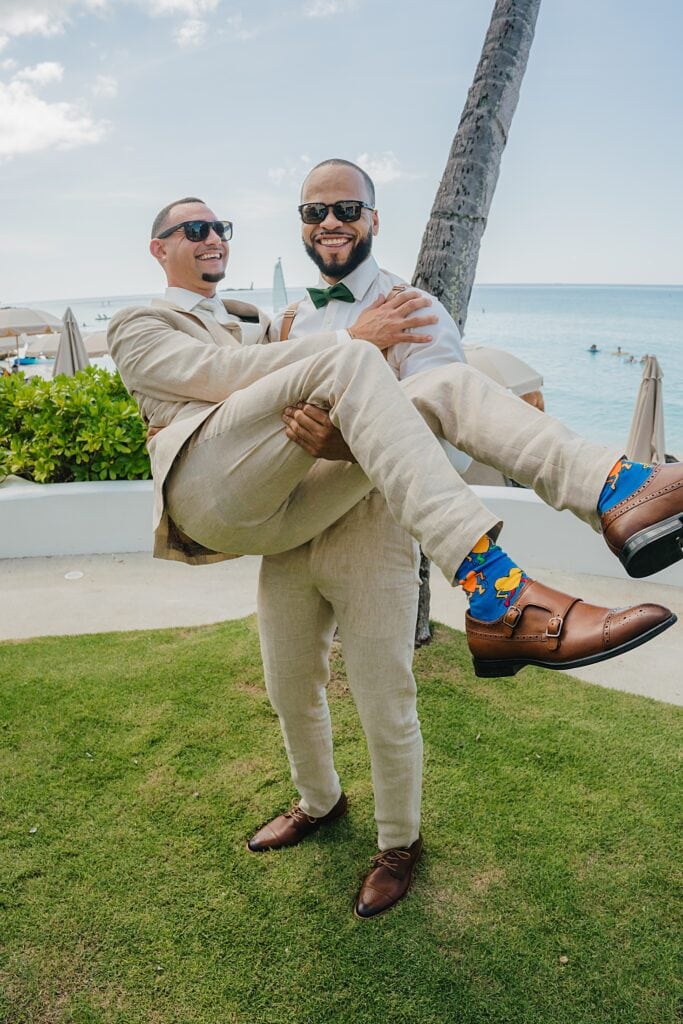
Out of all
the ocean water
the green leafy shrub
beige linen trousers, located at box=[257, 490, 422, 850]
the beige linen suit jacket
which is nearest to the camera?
the beige linen suit jacket

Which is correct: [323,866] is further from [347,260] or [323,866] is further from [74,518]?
[74,518]

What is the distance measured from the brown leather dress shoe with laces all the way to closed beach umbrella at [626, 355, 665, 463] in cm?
553

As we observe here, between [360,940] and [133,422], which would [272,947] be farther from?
[133,422]

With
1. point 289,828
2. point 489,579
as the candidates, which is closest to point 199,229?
point 489,579

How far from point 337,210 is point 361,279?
0.83ft

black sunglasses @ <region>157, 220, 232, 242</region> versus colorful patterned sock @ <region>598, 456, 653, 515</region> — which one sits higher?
black sunglasses @ <region>157, 220, 232, 242</region>

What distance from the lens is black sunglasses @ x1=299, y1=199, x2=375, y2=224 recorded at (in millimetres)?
2686

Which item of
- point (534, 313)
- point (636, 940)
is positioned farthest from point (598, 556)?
point (534, 313)

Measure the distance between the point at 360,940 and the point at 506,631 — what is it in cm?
143

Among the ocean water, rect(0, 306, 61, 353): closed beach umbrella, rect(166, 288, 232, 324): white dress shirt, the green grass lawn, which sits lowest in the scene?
the ocean water

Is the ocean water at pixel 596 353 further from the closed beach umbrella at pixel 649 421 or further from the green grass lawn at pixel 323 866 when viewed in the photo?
the green grass lawn at pixel 323 866

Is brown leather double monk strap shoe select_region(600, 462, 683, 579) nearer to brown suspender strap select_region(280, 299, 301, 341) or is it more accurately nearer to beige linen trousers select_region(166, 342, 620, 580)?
beige linen trousers select_region(166, 342, 620, 580)

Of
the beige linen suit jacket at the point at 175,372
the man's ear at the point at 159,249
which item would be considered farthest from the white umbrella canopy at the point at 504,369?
the beige linen suit jacket at the point at 175,372

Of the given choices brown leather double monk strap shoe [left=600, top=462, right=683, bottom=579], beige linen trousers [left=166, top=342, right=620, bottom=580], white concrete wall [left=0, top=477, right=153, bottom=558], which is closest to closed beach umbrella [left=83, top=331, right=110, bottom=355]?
white concrete wall [left=0, top=477, right=153, bottom=558]
